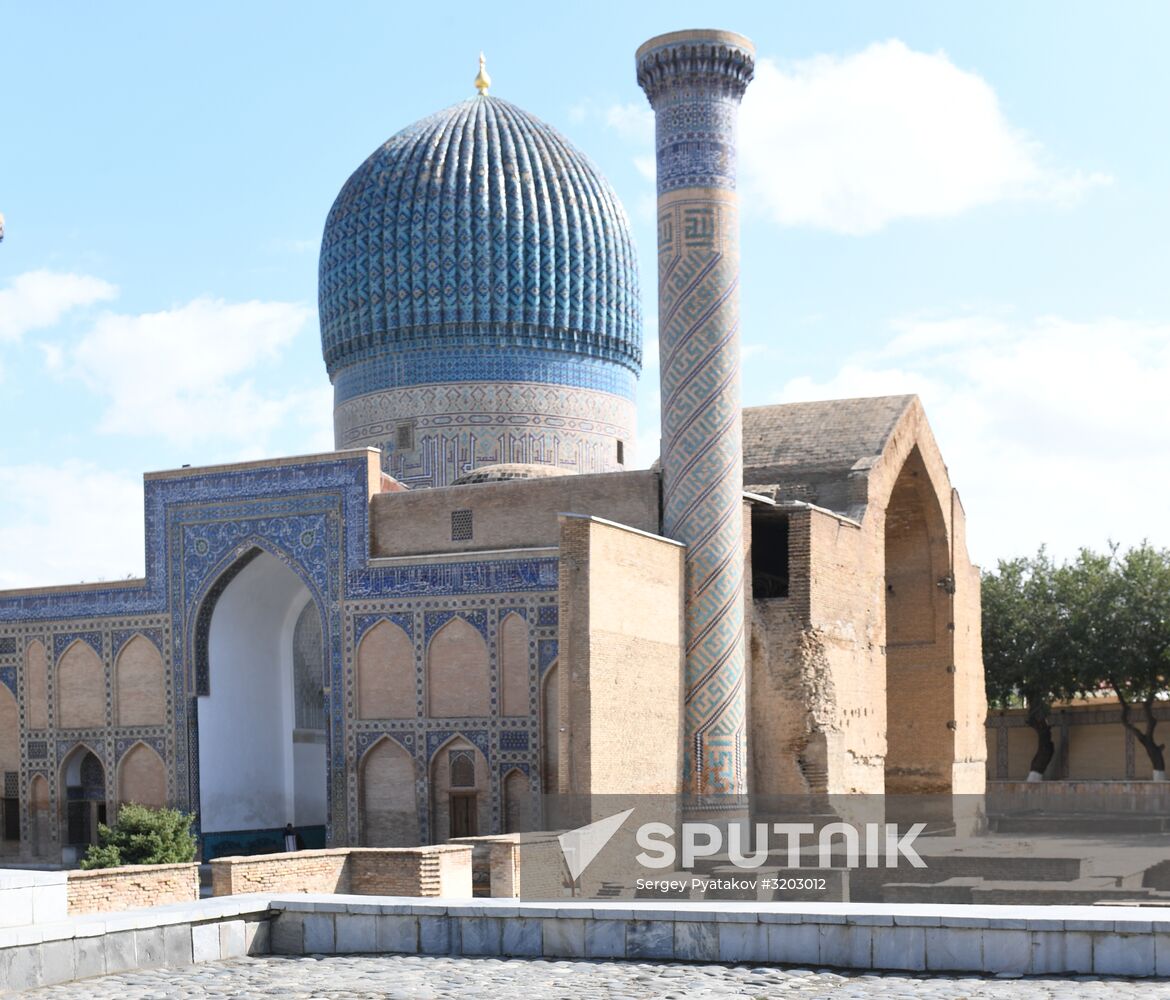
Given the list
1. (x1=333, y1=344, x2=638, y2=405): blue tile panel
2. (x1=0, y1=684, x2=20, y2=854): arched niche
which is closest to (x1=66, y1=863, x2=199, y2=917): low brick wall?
(x1=0, y1=684, x2=20, y2=854): arched niche

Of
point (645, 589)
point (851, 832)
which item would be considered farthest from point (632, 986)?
point (851, 832)

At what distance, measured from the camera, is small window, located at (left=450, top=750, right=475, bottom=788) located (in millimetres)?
15375

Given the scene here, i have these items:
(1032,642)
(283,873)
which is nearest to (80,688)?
(283,873)

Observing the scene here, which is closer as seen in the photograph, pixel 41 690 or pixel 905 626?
pixel 41 690

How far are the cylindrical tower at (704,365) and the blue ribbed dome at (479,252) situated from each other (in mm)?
5084

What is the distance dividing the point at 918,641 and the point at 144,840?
967 centimetres

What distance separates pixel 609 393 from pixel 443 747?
6441mm

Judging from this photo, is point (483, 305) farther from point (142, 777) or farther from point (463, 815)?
point (463, 815)

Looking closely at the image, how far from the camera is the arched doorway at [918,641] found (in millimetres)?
19781

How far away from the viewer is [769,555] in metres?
17.0

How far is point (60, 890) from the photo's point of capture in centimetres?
767

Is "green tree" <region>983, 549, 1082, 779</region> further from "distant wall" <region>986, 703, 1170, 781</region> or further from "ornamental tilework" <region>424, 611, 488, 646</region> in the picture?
"ornamental tilework" <region>424, 611, 488, 646</region>

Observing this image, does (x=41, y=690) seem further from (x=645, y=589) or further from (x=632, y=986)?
(x=632, y=986)

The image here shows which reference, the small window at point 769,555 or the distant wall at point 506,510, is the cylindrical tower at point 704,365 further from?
the small window at point 769,555
